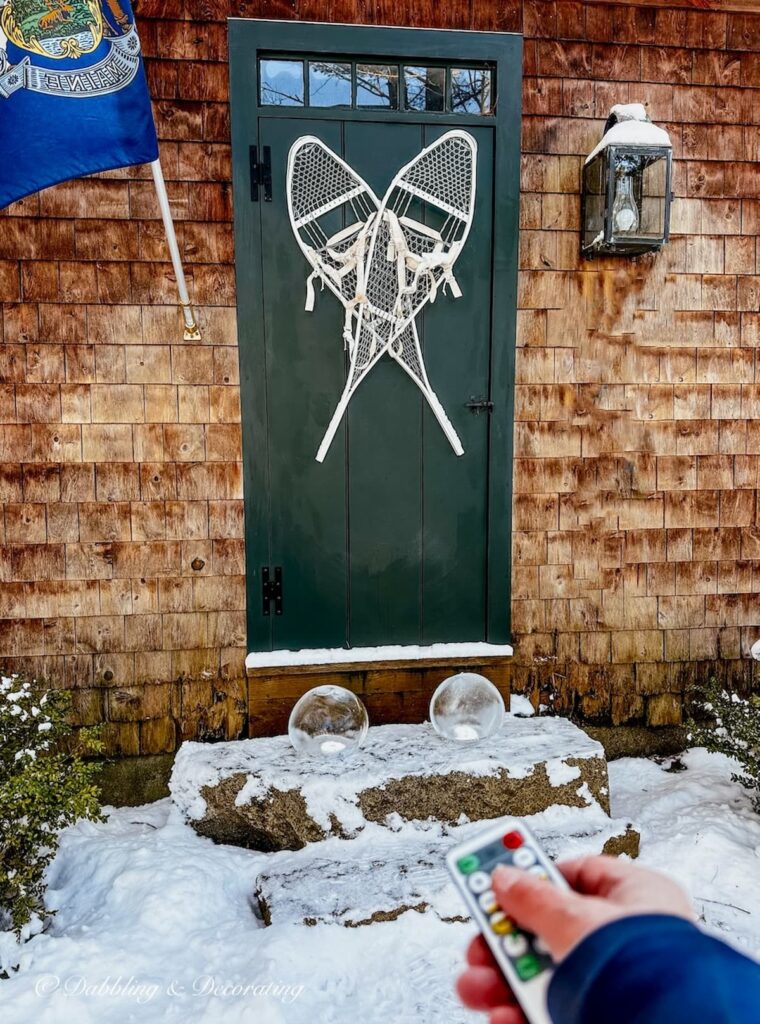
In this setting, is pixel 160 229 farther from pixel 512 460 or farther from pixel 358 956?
pixel 358 956

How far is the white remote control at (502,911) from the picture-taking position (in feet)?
2.58

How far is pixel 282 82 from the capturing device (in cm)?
287

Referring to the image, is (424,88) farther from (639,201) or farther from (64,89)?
(64,89)

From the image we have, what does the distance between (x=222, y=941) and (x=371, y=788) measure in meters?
0.69

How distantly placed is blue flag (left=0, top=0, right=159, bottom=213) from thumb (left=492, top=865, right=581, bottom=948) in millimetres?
2459

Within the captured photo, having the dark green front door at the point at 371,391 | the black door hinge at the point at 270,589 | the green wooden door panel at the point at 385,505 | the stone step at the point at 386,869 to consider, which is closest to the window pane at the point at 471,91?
the dark green front door at the point at 371,391

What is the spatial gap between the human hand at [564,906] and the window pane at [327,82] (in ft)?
9.69

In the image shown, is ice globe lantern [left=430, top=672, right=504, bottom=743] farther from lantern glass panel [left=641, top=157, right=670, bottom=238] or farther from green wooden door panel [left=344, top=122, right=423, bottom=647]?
lantern glass panel [left=641, top=157, right=670, bottom=238]

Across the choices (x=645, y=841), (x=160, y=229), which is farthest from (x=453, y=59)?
(x=645, y=841)

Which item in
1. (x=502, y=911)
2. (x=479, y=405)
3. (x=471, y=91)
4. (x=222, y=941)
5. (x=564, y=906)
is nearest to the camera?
(x=564, y=906)

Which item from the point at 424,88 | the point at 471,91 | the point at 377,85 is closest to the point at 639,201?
the point at 471,91

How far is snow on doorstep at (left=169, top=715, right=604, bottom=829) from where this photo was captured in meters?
2.61

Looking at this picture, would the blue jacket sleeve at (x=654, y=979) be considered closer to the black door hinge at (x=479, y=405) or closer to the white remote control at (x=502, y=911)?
the white remote control at (x=502, y=911)

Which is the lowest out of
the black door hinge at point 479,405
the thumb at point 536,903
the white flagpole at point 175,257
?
the thumb at point 536,903
